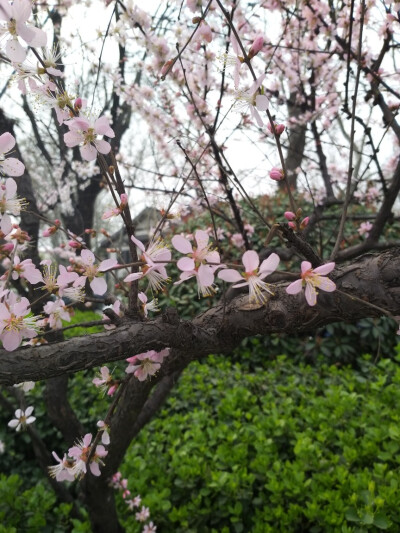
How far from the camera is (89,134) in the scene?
3.39ft

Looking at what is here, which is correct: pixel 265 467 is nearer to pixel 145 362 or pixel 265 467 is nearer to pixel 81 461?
pixel 81 461

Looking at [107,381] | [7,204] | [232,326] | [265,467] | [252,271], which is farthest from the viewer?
[265,467]

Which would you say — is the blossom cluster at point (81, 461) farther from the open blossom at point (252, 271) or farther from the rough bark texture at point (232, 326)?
the open blossom at point (252, 271)

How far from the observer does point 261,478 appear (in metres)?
2.50

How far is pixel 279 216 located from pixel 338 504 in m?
4.84

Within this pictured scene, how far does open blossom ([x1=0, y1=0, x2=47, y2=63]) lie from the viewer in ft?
2.81

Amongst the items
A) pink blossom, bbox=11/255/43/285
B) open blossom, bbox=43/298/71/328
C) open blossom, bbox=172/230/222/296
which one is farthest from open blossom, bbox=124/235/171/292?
open blossom, bbox=43/298/71/328

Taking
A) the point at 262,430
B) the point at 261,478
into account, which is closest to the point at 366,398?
the point at 262,430

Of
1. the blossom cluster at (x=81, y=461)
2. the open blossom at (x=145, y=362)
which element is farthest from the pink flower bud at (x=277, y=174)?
the blossom cluster at (x=81, y=461)

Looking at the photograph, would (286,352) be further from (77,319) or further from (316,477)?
(77,319)

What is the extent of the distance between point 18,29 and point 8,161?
29 cm

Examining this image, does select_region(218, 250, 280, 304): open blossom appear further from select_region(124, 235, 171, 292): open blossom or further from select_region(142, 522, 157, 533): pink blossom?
select_region(142, 522, 157, 533): pink blossom

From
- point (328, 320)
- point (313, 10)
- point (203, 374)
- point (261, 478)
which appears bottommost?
point (203, 374)

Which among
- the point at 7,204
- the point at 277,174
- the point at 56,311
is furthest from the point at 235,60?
the point at 56,311
